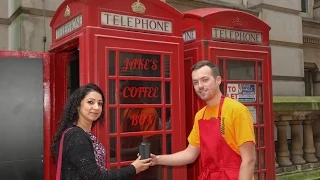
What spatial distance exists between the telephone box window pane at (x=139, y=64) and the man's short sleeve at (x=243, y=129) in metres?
0.97

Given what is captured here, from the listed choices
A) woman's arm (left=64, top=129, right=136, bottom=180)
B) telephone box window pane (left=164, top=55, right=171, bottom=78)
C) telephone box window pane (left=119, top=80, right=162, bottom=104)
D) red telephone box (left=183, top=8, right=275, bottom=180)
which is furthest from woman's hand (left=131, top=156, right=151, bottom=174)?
red telephone box (left=183, top=8, right=275, bottom=180)

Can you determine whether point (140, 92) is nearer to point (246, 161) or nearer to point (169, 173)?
point (169, 173)

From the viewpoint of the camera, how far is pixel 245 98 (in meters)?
3.76

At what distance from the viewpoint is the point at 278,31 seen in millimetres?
7352

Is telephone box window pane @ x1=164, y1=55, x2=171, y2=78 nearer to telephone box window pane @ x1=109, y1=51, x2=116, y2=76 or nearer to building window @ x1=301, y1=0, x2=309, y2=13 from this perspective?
telephone box window pane @ x1=109, y1=51, x2=116, y2=76

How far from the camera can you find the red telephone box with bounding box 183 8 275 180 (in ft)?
11.5

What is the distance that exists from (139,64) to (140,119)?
1.50 ft

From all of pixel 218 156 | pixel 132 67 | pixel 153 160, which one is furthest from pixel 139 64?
pixel 218 156

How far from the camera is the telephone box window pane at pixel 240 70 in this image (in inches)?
143

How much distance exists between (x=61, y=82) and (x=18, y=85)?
0.41 metres

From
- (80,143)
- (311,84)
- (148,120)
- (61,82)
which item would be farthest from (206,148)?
(311,84)

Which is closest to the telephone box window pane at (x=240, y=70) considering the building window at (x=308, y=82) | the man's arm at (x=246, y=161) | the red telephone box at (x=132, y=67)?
the red telephone box at (x=132, y=67)

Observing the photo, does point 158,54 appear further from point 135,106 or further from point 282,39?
point 282,39

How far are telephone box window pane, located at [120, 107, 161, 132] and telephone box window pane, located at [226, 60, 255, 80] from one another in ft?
3.05
